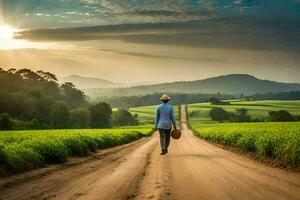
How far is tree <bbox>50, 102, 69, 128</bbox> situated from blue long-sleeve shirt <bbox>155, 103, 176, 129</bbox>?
96779mm

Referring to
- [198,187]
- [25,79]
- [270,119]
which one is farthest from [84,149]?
[25,79]

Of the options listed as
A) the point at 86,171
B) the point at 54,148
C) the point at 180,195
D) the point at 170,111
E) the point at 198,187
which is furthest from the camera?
the point at 170,111

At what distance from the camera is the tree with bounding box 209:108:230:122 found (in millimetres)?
172100

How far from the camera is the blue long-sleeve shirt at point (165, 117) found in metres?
25.6

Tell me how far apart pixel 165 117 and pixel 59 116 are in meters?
101

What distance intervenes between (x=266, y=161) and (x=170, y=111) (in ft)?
21.9

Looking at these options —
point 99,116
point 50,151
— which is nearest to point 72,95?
point 99,116

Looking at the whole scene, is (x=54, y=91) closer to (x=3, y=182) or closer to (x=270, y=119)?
(x=270, y=119)

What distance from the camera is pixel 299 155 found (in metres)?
17.5

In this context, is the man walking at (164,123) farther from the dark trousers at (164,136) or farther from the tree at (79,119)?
the tree at (79,119)

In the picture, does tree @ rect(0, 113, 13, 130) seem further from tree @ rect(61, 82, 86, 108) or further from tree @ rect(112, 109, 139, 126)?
tree @ rect(61, 82, 86, 108)

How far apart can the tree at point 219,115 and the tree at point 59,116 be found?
6681 cm

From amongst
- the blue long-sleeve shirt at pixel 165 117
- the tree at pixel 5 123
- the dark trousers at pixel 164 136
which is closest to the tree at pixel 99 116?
the tree at pixel 5 123

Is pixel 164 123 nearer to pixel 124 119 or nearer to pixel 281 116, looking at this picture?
pixel 281 116
